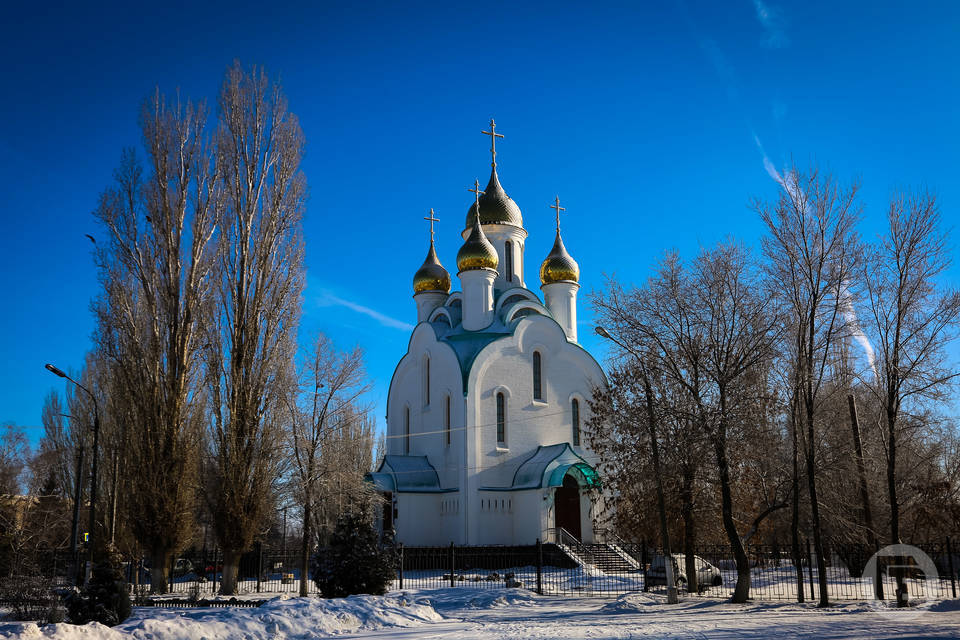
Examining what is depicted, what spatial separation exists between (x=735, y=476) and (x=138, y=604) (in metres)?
11.8

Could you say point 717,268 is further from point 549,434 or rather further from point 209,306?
point 549,434

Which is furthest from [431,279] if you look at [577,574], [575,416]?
[577,574]

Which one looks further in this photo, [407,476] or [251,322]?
[407,476]

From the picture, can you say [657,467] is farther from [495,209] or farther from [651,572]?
[495,209]

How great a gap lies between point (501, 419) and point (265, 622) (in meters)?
18.6

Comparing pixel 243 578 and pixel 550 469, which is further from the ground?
pixel 550 469

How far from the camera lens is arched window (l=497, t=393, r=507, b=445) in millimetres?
29092

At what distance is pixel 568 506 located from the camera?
28141 millimetres

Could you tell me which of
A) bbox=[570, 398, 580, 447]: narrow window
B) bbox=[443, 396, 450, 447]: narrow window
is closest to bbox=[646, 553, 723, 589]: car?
bbox=[570, 398, 580, 447]: narrow window

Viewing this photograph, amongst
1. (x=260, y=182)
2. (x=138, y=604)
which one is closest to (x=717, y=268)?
(x=260, y=182)

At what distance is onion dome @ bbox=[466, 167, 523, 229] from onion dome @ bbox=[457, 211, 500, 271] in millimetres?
2567

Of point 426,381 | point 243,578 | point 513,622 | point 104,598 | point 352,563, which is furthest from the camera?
point 426,381

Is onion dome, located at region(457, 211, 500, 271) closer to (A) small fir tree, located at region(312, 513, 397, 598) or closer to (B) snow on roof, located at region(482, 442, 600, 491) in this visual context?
(B) snow on roof, located at region(482, 442, 600, 491)

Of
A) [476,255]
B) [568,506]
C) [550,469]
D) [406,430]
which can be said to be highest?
[476,255]
